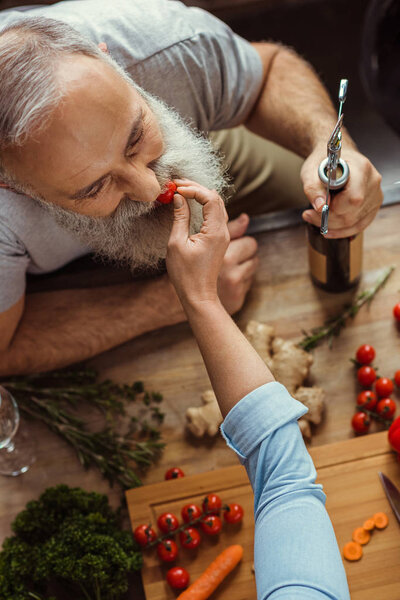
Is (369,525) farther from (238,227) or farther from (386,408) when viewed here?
(238,227)

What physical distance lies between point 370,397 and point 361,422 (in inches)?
2.3

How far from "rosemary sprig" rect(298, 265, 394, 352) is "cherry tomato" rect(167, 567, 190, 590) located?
1.79 feet

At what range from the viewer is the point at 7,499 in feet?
4.11

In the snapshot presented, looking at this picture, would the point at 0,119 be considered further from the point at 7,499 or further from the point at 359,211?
the point at 7,499

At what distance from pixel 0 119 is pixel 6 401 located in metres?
0.58

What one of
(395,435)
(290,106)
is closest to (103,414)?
(395,435)

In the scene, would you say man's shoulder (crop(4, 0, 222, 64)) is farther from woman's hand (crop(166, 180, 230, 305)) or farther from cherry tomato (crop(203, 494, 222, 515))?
cherry tomato (crop(203, 494, 222, 515))

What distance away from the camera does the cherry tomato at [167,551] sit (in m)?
1.12

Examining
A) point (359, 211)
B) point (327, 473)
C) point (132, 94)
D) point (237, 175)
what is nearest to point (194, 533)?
point (327, 473)

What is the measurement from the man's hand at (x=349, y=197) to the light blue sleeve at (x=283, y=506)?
370mm

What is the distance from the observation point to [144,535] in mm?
1143

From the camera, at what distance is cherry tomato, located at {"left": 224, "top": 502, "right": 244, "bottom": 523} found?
1.14 meters

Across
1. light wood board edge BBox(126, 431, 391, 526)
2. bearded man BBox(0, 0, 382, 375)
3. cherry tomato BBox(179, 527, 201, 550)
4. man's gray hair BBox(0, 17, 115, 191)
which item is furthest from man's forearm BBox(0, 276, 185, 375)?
man's gray hair BBox(0, 17, 115, 191)

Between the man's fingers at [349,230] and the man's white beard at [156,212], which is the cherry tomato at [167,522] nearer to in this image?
the man's white beard at [156,212]
